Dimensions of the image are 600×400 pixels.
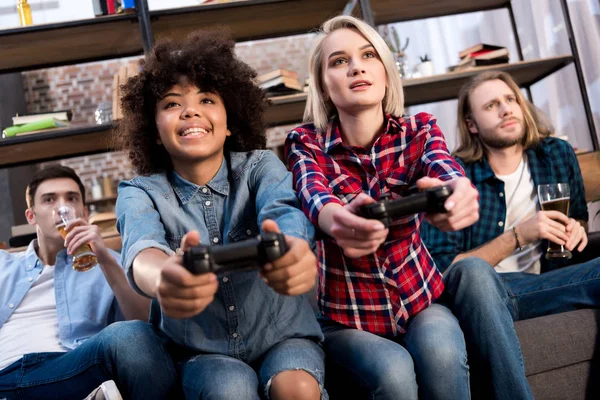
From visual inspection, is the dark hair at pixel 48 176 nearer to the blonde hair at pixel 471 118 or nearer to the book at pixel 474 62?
the blonde hair at pixel 471 118

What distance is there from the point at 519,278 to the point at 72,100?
5.72 meters

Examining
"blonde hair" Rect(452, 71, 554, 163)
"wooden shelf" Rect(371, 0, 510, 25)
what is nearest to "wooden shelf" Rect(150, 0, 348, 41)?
"wooden shelf" Rect(371, 0, 510, 25)

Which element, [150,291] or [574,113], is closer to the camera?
[150,291]

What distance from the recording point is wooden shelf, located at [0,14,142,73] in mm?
2534

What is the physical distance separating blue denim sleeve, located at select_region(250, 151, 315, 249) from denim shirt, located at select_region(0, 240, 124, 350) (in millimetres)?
771

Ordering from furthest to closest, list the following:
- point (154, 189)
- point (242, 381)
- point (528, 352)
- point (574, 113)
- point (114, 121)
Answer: point (574, 113), point (114, 121), point (528, 352), point (154, 189), point (242, 381)

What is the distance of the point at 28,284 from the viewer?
1965mm

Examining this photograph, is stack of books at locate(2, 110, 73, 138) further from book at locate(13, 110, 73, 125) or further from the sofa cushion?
the sofa cushion

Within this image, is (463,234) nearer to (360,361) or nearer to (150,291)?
(360,361)

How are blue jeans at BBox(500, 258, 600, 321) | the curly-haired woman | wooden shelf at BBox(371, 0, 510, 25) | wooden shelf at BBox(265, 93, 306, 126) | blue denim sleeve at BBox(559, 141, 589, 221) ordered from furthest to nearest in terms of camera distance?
wooden shelf at BBox(371, 0, 510, 25) < wooden shelf at BBox(265, 93, 306, 126) < blue denim sleeve at BBox(559, 141, 589, 221) < blue jeans at BBox(500, 258, 600, 321) < the curly-haired woman

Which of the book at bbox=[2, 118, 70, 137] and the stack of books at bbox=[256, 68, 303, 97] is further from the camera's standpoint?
the stack of books at bbox=[256, 68, 303, 97]

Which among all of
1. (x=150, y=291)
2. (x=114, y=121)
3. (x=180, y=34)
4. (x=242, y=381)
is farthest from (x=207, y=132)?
(x=180, y=34)

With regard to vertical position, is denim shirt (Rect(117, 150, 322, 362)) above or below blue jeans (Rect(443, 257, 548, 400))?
above

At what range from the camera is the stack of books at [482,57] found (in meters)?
2.81
